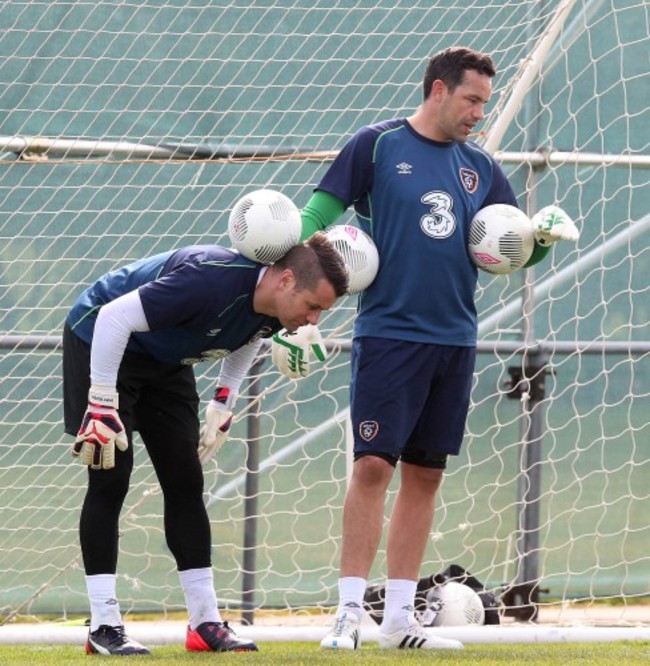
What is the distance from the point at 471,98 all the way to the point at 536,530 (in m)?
2.40

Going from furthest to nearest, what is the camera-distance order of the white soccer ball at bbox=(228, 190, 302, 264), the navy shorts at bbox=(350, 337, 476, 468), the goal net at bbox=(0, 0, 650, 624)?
1. the goal net at bbox=(0, 0, 650, 624)
2. the navy shorts at bbox=(350, 337, 476, 468)
3. the white soccer ball at bbox=(228, 190, 302, 264)

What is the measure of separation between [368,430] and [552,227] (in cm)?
81

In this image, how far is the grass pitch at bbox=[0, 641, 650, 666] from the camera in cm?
396

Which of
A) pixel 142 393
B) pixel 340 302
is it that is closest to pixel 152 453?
pixel 142 393

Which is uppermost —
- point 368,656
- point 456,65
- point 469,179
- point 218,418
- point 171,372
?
point 456,65

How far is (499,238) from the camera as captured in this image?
4316 millimetres

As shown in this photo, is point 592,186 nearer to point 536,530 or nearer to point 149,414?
point 536,530

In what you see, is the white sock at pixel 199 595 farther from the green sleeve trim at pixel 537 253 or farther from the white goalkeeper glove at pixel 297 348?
the green sleeve trim at pixel 537 253

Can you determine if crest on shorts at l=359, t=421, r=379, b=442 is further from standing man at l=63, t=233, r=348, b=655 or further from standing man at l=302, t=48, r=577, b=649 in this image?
standing man at l=63, t=233, r=348, b=655

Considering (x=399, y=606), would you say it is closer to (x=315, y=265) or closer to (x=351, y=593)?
(x=351, y=593)

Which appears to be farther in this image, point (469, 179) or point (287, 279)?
point (469, 179)

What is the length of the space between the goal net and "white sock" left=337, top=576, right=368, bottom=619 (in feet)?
5.40

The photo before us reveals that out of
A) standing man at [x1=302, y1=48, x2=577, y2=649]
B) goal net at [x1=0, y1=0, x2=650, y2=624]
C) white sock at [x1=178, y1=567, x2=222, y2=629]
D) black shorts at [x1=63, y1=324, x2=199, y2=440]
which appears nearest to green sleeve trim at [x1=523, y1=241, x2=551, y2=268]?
standing man at [x1=302, y1=48, x2=577, y2=649]

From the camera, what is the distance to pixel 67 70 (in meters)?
6.09
